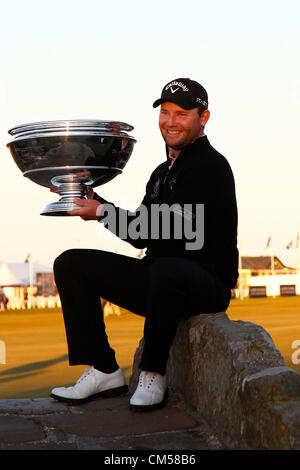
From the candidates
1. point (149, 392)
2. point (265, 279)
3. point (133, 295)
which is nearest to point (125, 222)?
point (133, 295)

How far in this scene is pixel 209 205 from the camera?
3736 mm

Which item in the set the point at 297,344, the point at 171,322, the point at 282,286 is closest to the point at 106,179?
the point at 171,322

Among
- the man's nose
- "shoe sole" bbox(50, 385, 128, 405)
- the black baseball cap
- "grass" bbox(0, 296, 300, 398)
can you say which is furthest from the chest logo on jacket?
"grass" bbox(0, 296, 300, 398)

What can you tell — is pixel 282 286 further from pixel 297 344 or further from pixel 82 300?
pixel 82 300

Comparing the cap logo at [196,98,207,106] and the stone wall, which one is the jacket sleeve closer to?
the stone wall

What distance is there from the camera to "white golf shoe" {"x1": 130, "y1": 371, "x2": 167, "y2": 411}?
145 inches

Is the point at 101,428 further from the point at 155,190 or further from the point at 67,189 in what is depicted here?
the point at 67,189

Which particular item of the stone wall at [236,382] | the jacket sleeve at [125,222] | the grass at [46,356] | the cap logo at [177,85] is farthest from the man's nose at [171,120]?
the grass at [46,356]

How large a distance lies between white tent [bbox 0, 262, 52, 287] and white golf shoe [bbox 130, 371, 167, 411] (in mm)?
45488

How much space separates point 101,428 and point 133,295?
720 millimetres

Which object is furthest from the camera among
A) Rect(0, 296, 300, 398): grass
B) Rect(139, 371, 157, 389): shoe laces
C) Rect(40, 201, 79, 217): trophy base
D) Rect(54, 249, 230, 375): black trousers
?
Rect(0, 296, 300, 398): grass

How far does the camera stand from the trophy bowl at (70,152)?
14.2 feet

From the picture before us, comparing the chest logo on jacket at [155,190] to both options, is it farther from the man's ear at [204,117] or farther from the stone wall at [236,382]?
the stone wall at [236,382]

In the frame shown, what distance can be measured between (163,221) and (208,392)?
0.90 m
